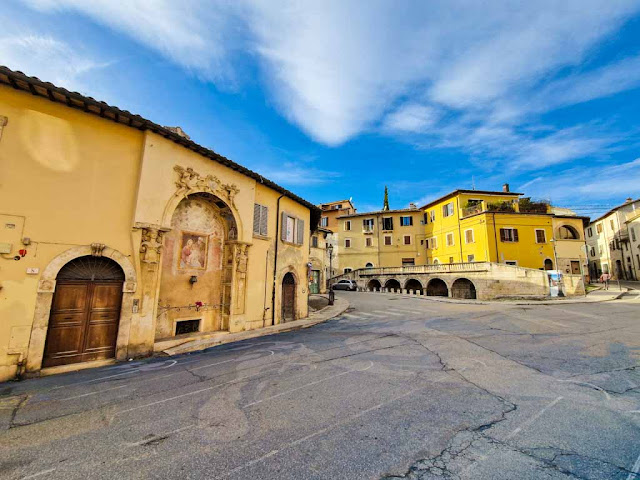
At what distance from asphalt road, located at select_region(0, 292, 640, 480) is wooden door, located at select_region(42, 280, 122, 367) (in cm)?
90

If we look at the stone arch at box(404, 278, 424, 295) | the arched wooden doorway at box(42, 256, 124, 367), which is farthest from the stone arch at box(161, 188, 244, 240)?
the stone arch at box(404, 278, 424, 295)

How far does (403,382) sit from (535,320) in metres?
11.9

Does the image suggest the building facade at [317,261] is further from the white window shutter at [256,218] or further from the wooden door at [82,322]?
the wooden door at [82,322]

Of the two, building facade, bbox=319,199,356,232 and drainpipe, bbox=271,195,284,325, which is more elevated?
building facade, bbox=319,199,356,232

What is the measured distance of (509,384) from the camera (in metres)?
6.02

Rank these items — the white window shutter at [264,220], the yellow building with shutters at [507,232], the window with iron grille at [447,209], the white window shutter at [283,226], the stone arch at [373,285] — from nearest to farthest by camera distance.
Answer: the white window shutter at [264,220] → the white window shutter at [283,226] → the yellow building with shutters at [507,232] → the window with iron grille at [447,209] → the stone arch at [373,285]

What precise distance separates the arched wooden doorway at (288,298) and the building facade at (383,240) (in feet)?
94.0

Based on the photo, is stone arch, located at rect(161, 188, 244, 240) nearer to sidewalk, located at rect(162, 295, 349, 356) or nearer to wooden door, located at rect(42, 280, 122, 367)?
wooden door, located at rect(42, 280, 122, 367)

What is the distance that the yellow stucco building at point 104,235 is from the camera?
744 centimetres

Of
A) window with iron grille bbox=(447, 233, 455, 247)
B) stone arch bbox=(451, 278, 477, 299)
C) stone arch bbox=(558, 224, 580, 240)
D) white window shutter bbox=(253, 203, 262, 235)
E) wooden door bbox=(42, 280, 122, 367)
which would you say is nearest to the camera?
wooden door bbox=(42, 280, 122, 367)

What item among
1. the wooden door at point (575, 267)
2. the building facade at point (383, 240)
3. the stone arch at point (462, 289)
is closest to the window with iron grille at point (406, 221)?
the building facade at point (383, 240)

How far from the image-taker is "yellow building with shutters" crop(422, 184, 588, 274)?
3178 cm

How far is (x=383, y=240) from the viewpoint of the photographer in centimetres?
4369

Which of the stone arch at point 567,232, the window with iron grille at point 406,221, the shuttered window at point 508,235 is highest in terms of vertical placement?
the window with iron grille at point 406,221
